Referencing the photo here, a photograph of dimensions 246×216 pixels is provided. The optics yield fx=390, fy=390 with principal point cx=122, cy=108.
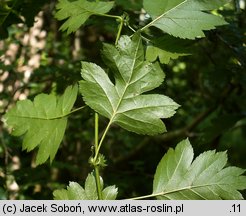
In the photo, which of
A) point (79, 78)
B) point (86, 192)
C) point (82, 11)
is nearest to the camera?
point (86, 192)

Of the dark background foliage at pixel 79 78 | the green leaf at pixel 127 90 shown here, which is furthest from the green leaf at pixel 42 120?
the dark background foliage at pixel 79 78

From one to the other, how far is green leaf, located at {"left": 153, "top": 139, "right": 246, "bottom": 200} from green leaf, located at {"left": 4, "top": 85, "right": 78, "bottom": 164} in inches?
9.6

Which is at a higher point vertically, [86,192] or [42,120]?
[42,120]

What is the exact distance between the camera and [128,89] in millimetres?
835

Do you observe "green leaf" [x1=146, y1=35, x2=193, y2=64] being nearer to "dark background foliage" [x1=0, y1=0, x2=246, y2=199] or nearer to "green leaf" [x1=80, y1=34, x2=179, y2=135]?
"green leaf" [x1=80, y1=34, x2=179, y2=135]

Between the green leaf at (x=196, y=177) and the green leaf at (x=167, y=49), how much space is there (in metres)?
0.20

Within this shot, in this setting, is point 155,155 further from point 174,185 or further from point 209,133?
point 174,185

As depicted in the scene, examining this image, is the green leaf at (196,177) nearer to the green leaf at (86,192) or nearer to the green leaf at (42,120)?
the green leaf at (86,192)

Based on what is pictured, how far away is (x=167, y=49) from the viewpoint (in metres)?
0.90

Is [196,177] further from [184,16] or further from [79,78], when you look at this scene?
[79,78]

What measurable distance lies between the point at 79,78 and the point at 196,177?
2.37 feet

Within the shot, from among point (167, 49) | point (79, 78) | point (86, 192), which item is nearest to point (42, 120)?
point (86, 192)

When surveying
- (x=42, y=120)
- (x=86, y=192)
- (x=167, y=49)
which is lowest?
(x=86, y=192)

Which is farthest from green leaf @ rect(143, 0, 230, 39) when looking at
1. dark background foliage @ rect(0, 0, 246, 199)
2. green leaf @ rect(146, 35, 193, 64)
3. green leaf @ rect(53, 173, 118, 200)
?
green leaf @ rect(53, 173, 118, 200)
